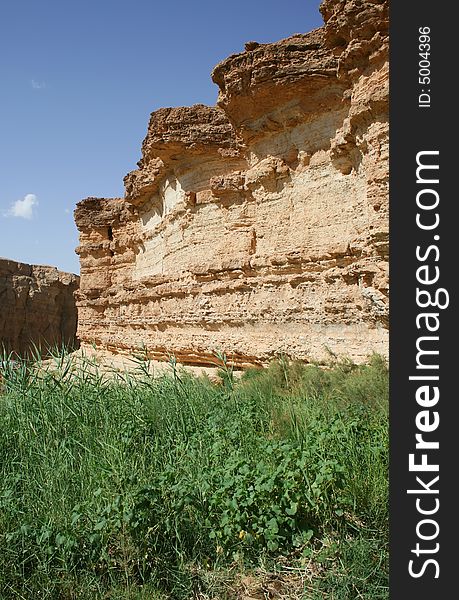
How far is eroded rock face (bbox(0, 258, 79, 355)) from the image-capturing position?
107 ft

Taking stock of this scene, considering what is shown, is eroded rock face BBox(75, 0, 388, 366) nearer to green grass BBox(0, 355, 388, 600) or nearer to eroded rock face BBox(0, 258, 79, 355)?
green grass BBox(0, 355, 388, 600)

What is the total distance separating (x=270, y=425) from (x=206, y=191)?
9.40 m

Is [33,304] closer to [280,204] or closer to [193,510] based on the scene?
[280,204]

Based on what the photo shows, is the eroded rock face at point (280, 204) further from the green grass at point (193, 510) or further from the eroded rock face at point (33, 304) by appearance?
the eroded rock face at point (33, 304)

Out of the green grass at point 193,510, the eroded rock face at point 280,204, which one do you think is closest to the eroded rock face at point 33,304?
the eroded rock face at point 280,204

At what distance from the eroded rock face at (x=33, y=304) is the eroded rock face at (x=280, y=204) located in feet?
63.0

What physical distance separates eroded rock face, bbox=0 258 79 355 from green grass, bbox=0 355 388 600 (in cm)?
2870

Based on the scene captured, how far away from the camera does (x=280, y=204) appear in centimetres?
1084

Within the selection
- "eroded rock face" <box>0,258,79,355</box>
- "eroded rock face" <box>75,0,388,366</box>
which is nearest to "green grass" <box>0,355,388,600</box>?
"eroded rock face" <box>75,0,388,366</box>

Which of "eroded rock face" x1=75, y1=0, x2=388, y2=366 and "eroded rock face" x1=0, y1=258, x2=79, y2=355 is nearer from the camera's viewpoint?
"eroded rock face" x1=75, y1=0, x2=388, y2=366

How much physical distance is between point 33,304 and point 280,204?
26.7m

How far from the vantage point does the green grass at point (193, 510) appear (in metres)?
3.00

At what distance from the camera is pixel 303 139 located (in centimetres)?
1038

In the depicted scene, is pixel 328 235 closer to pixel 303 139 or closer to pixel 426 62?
pixel 303 139
